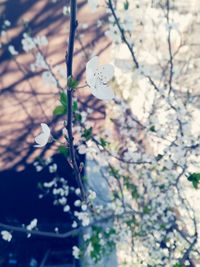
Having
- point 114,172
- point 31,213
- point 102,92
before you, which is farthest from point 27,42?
point 102,92

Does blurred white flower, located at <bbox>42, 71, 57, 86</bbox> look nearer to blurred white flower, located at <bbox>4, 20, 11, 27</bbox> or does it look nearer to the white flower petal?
blurred white flower, located at <bbox>4, 20, 11, 27</bbox>

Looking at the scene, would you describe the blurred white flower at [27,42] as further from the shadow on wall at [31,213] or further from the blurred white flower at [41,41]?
the shadow on wall at [31,213]

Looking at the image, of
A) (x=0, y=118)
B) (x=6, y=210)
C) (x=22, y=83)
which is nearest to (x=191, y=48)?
(x=22, y=83)

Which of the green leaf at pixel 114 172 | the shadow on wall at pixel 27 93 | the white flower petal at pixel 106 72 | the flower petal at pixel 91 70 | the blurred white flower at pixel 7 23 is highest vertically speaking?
the flower petal at pixel 91 70

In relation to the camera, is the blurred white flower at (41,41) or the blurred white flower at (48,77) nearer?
the blurred white flower at (41,41)

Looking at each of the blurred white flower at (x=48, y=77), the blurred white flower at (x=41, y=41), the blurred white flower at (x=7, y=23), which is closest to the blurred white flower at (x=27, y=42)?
the blurred white flower at (x=41, y=41)

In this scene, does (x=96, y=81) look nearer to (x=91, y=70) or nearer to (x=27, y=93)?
(x=91, y=70)

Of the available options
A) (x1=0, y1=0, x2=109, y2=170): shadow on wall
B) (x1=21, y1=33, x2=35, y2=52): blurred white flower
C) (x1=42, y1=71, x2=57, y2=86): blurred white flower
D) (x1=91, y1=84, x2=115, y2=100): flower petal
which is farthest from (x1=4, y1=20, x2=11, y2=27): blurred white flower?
(x1=91, y1=84, x2=115, y2=100): flower petal

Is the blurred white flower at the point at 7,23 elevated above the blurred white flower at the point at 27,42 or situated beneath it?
elevated above

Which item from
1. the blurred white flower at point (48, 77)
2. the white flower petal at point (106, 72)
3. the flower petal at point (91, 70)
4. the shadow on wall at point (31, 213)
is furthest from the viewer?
the shadow on wall at point (31, 213)

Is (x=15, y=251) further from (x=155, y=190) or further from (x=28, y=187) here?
(x=155, y=190)

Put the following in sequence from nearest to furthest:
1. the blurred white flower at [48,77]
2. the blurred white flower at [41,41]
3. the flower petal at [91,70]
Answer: the flower petal at [91,70], the blurred white flower at [41,41], the blurred white flower at [48,77]
